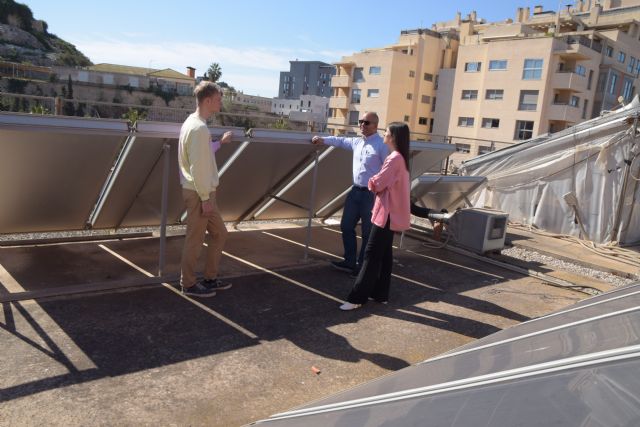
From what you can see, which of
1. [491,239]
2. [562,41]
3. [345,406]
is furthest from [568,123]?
[345,406]

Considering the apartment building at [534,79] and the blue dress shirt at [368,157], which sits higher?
the apartment building at [534,79]

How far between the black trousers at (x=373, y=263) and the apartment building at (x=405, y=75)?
45.9m

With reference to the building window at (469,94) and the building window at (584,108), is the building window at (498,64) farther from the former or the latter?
the building window at (584,108)

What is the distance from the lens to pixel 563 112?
1548 inches

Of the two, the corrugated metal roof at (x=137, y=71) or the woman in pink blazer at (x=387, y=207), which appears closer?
the woman in pink blazer at (x=387, y=207)

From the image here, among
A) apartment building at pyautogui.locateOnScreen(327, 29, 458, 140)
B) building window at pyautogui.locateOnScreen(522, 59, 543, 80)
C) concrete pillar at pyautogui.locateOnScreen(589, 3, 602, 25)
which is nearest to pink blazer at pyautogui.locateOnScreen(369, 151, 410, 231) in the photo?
building window at pyautogui.locateOnScreen(522, 59, 543, 80)

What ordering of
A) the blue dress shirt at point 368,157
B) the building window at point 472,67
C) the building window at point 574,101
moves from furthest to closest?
the building window at point 472,67
the building window at point 574,101
the blue dress shirt at point 368,157

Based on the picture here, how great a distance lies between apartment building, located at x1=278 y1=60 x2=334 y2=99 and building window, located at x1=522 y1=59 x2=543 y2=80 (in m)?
102

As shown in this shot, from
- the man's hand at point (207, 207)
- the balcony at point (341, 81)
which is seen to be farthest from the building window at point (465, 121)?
the man's hand at point (207, 207)

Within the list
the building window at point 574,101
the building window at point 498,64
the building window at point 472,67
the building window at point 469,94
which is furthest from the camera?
the building window at point 469,94

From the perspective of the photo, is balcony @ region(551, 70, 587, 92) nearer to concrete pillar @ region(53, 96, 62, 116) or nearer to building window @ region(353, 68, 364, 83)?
building window @ region(353, 68, 364, 83)

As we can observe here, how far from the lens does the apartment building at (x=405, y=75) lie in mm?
50062

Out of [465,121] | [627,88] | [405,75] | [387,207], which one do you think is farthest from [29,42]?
[387,207]

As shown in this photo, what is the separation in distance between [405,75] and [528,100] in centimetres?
1362
